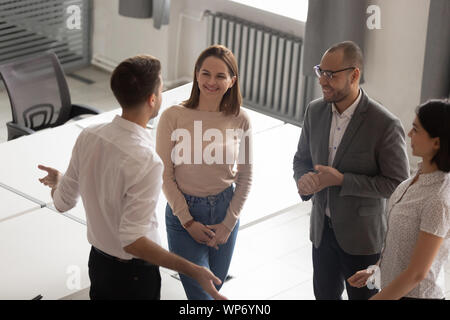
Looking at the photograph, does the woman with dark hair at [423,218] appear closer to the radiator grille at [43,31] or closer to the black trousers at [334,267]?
the black trousers at [334,267]

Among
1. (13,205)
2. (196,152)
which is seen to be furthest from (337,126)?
(13,205)

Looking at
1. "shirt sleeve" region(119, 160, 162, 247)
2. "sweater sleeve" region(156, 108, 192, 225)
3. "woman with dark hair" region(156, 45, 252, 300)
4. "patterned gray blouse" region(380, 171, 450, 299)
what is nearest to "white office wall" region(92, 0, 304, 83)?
"woman with dark hair" region(156, 45, 252, 300)

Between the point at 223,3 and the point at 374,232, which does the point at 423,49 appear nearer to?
the point at 223,3

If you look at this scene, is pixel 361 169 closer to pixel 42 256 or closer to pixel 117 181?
pixel 117 181

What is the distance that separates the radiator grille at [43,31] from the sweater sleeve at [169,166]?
4733 millimetres

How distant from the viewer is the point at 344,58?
3105 millimetres

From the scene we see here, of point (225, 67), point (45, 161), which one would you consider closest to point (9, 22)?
point (45, 161)

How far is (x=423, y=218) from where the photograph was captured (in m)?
2.61

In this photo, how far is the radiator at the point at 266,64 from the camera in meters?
6.54

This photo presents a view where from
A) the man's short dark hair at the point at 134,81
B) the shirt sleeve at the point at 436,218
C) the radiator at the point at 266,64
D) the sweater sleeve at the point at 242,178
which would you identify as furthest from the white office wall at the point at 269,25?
the man's short dark hair at the point at 134,81

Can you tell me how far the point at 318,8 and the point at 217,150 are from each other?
2.98 metres

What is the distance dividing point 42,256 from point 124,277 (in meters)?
0.95

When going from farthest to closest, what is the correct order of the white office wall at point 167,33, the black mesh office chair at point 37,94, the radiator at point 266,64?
the white office wall at point 167,33 → the radiator at point 266,64 → the black mesh office chair at point 37,94

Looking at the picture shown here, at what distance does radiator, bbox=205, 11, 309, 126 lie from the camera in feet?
21.5
